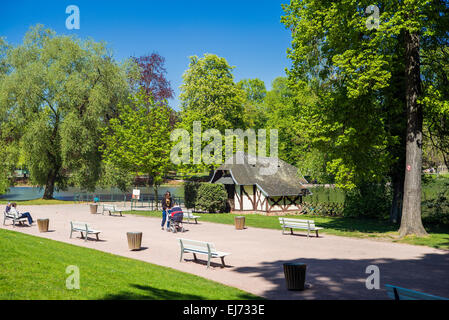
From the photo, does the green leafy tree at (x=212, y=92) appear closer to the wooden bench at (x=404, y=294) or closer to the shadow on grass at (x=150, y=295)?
the shadow on grass at (x=150, y=295)

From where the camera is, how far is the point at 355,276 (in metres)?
10.9

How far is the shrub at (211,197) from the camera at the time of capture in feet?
106

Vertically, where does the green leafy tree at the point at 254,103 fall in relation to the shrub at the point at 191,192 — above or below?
above

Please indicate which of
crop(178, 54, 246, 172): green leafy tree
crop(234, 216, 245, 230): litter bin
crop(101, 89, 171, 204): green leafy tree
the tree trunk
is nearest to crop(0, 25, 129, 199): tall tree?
crop(101, 89, 171, 204): green leafy tree

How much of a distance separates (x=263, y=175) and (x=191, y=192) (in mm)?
6785

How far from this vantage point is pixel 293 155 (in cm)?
5519

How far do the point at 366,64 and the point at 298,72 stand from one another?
5.09 metres

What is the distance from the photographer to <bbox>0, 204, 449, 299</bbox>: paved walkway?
9836 millimetres

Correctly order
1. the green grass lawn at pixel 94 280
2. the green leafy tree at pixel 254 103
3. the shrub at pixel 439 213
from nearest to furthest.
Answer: the green grass lawn at pixel 94 280
the shrub at pixel 439 213
the green leafy tree at pixel 254 103

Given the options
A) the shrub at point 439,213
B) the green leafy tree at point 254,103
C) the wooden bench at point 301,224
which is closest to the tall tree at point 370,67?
the wooden bench at point 301,224

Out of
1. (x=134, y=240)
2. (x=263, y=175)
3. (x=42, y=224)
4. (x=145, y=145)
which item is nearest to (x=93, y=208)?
(x=145, y=145)

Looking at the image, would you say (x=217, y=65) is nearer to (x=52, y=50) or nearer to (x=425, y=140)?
(x=52, y=50)

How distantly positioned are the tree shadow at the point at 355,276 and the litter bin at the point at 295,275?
6.5 inches
